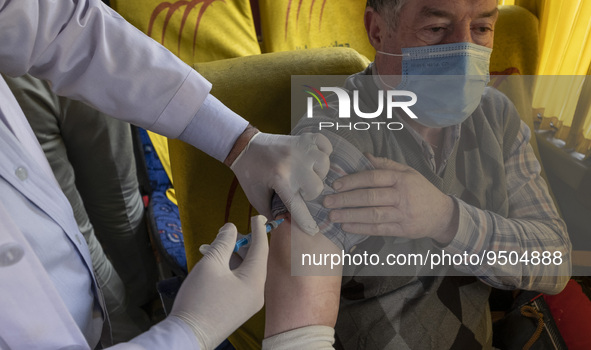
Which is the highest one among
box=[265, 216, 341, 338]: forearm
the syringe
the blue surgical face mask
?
the blue surgical face mask

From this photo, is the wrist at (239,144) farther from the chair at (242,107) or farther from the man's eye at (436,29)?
the man's eye at (436,29)

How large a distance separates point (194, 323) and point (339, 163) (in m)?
0.45

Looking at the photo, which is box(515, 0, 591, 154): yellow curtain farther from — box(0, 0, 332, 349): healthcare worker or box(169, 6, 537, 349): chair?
box(0, 0, 332, 349): healthcare worker

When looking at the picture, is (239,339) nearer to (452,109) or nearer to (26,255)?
(26,255)

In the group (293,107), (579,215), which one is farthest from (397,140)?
(579,215)

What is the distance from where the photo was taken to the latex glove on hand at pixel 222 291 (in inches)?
33.6

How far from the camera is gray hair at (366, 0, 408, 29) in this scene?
99cm

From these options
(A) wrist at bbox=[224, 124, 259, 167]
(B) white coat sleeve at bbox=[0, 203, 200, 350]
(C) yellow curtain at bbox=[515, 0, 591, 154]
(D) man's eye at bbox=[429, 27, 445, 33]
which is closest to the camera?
(B) white coat sleeve at bbox=[0, 203, 200, 350]

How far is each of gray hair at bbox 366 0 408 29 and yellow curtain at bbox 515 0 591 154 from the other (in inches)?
29.3

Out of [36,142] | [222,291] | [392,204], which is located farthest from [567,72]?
[36,142]

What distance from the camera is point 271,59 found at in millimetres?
1227

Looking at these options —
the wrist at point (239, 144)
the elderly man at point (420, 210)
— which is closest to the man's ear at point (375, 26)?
the elderly man at point (420, 210)

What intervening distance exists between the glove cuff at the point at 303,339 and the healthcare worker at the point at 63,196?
0.08 metres

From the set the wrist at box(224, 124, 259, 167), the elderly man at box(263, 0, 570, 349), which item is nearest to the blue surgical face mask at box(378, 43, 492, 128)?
the elderly man at box(263, 0, 570, 349)
